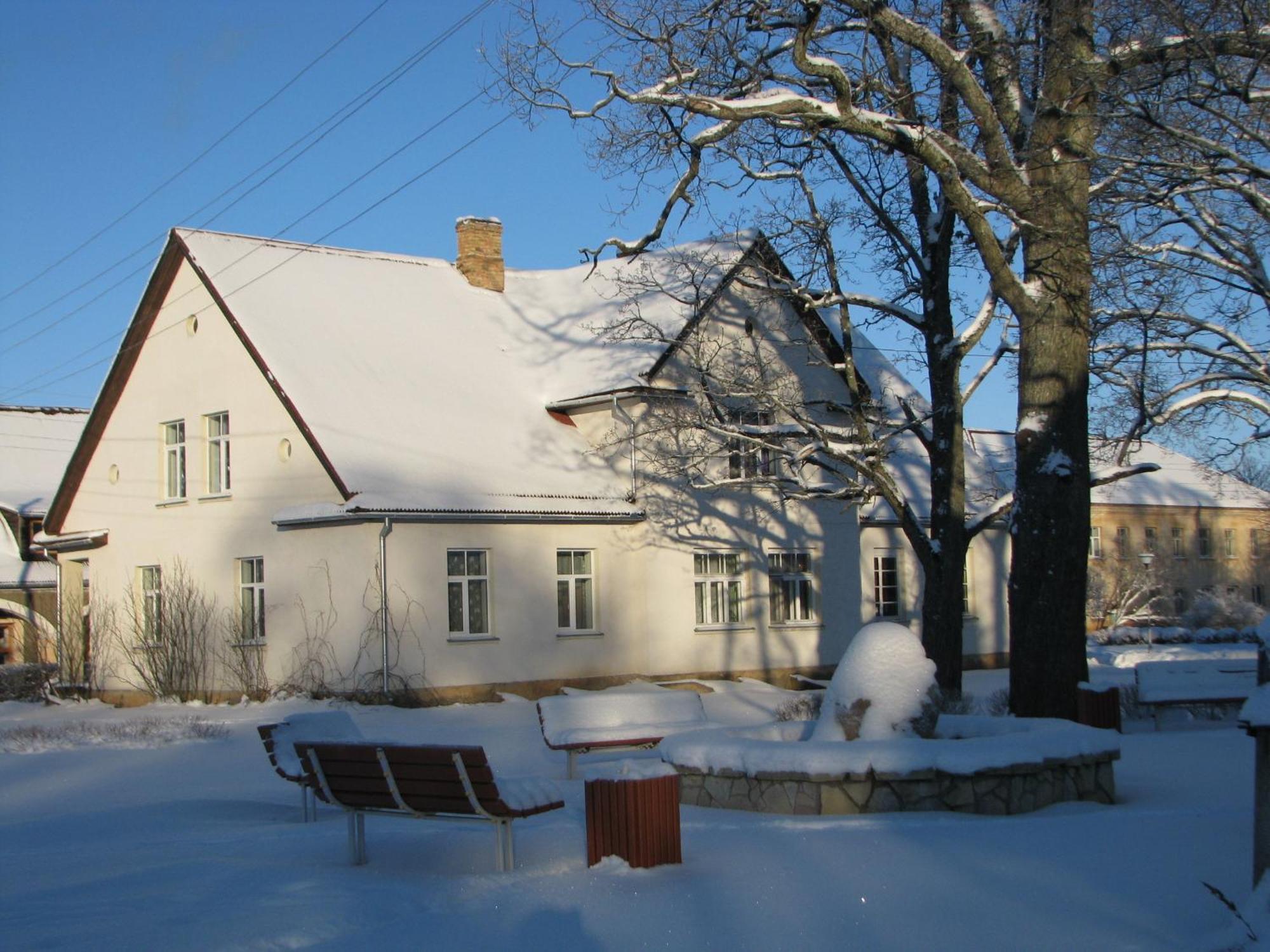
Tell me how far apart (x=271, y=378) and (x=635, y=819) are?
16.5 m

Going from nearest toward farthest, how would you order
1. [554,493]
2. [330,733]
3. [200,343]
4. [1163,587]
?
[330,733] → [554,493] → [200,343] → [1163,587]

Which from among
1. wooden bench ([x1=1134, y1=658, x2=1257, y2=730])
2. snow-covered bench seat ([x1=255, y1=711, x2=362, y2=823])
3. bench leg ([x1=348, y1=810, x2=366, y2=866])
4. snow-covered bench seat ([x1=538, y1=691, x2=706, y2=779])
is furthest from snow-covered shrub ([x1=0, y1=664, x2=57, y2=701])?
wooden bench ([x1=1134, y1=658, x2=1257, y2=730])

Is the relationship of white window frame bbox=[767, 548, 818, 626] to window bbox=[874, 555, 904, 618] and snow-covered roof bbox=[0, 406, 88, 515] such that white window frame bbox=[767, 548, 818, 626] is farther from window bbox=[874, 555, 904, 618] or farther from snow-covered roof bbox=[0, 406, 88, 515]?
snow-covered roof bbox=[0, 406, 88, 515]

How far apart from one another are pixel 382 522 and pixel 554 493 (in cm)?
353

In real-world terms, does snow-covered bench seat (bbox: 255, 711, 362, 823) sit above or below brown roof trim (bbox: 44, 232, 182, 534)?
below

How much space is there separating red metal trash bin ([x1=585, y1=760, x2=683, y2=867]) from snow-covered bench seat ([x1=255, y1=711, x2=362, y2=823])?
152 inches

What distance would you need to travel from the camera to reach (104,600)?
28.3 meters

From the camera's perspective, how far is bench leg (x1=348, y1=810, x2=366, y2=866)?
9.15m

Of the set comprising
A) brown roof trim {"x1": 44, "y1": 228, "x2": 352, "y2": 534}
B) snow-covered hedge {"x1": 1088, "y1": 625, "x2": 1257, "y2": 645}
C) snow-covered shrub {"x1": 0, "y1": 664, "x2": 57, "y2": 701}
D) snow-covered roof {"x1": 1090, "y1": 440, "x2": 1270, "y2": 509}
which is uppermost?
brown roof trim {"x1": 44, "y1": 228, "x2": 352, "y2": 534}

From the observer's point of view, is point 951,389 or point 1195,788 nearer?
point 1195,788

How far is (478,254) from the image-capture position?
30906 mm

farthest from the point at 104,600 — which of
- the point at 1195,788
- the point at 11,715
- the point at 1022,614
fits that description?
the point at 1195,788

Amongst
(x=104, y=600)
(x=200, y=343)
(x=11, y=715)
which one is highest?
(x=200, y=343)

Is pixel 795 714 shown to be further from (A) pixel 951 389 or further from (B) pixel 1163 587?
(B) pixel 1163 587
